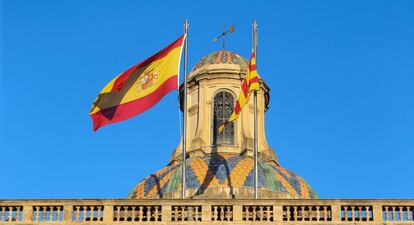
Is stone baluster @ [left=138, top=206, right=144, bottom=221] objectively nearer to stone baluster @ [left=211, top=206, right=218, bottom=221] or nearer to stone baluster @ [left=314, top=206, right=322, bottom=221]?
stone baluster @ [left=211, top=206, right=218, bottom=221]

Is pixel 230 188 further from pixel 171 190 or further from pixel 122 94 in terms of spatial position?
pixel 122 94

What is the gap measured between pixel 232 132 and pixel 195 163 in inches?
192

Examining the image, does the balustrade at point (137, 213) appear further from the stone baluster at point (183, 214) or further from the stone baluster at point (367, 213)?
the stone baluster at point (367, 213)

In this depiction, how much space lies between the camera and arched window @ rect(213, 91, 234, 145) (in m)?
55.8

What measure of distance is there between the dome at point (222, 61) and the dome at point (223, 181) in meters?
6.08

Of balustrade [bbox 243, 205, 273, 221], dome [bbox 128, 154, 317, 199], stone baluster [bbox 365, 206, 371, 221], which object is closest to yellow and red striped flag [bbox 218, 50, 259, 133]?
dome [bbox 128, 154, 317, 199]

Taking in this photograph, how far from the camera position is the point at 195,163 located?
5138 centimetres

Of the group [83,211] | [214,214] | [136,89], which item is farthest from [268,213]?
[136,89]

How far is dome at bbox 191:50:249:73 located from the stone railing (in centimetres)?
2553

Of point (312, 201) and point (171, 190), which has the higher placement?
point (171, 190)

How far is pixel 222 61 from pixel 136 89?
20.6m

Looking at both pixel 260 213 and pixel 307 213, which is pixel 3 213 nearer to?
pixel 260 213

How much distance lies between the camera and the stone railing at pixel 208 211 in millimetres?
31453

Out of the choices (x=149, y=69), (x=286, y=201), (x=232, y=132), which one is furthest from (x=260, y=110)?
(x=286, y=201)
